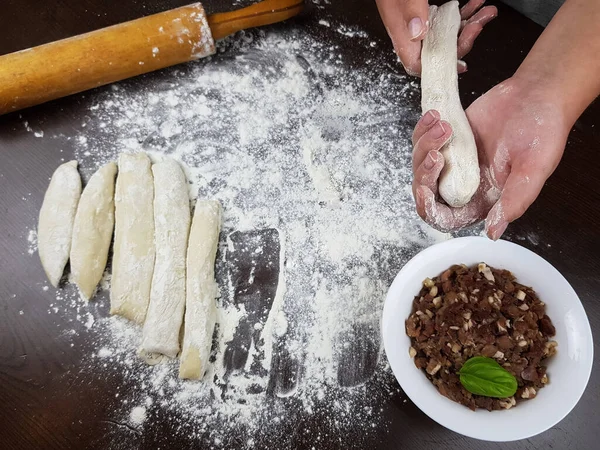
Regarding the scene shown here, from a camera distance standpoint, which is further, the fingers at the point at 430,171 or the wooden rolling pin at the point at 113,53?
the wooden rolling pin at the point at 113,53

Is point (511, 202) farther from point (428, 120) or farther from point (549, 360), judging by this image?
point (549, 360)

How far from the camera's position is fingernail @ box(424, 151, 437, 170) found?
3.13 ft

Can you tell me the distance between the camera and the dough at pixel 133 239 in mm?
1194

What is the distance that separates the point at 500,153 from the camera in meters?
1.07

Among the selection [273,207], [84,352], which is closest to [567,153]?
[273,207]

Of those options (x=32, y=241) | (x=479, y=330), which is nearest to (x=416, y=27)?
(x=479, y=330)

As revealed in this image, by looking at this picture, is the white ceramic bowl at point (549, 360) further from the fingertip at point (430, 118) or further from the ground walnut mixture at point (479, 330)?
the fingertip at point (430, 118)

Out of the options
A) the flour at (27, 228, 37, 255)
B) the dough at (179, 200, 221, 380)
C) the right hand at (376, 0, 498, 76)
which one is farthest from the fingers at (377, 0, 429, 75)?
the flour at (27, 228, 37, 255)

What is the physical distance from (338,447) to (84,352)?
2.17ft

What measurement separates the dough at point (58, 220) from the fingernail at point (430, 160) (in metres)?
0.90

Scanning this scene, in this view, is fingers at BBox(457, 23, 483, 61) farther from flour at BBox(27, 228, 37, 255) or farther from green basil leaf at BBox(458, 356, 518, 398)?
flour at BBox(27, 228, 37, 255)

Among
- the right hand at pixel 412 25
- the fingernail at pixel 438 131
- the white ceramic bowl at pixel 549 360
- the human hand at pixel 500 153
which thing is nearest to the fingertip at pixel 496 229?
the human hand at pixel 500 153

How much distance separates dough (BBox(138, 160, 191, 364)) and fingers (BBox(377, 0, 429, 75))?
0.65m

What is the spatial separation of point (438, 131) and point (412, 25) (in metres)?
0.26
